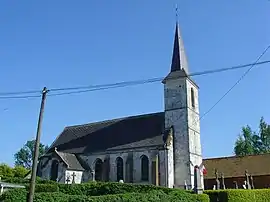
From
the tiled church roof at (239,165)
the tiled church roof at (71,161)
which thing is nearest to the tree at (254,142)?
the tiled church roof at (239,165)

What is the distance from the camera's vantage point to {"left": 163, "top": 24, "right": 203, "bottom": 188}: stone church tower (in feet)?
123

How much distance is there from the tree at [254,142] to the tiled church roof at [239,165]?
51.8ft

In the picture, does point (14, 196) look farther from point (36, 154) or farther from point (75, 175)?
point (75, 175)

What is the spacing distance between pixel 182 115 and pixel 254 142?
2652 centimetres

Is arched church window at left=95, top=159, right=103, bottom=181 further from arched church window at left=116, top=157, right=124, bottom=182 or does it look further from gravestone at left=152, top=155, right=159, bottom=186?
gravestone at left=152, top=155, right=159, bottom=186

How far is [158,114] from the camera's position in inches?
1654

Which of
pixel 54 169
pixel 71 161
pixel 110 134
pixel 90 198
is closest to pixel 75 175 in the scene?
pixel 71 161

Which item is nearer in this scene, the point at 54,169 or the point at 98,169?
the point at 54,169

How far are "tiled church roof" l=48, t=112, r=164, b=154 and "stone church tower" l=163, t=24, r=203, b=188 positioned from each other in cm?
199

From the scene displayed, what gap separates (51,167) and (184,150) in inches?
624

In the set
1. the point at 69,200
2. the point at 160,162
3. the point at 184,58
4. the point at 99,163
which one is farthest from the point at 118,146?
the point at 69,200

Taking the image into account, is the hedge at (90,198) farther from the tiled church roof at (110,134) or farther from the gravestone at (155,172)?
the tiled church roof at (110,134)

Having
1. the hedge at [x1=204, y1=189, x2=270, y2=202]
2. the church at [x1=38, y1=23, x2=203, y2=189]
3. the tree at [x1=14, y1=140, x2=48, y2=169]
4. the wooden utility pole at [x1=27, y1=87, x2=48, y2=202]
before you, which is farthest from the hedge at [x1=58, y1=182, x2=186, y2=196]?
the tree at [x1=14, y1=140, x2=48, y2=169]

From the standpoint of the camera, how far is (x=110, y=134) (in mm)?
43281
